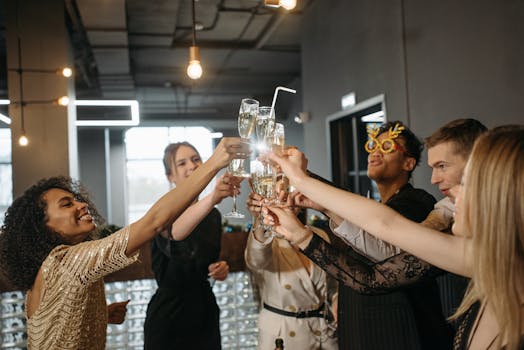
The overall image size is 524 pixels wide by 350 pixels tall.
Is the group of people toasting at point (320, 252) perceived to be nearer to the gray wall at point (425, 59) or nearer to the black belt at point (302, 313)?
the black belt at point (302, 313)

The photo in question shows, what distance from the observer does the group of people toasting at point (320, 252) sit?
3.31 feet

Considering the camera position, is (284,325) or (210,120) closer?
(284,325)

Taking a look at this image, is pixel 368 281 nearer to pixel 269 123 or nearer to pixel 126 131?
pixel 269 123

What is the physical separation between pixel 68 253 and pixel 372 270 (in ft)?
3.22

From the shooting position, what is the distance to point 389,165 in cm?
214

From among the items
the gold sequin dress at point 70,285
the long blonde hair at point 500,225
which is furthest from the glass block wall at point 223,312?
the long blonde hair at point 500,225

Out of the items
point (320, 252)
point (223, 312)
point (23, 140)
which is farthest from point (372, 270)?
point (23, 140)

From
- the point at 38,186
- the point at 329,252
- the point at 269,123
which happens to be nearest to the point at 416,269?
the point at 329,252

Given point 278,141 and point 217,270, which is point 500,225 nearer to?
point 278,141

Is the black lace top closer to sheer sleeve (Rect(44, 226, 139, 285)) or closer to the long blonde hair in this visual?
the long blonde hair

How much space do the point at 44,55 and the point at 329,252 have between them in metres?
4.61

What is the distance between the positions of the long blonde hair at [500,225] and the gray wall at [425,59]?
1.89 meters

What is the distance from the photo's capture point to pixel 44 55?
4.95 meters

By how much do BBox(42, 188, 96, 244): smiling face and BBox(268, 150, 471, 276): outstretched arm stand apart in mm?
914
